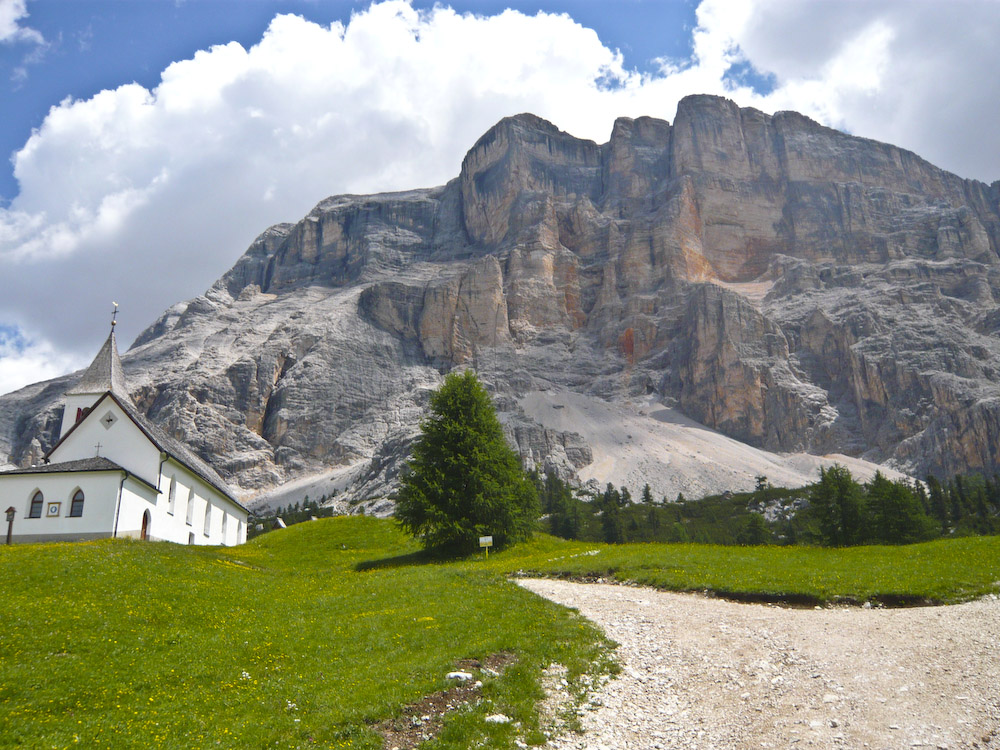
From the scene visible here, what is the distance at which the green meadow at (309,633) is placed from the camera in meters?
13.0

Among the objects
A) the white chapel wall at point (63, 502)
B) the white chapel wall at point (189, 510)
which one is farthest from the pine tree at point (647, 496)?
the white chapel wall at point (63, 502)

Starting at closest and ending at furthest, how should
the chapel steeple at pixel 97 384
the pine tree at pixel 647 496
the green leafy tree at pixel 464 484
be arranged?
1. the green leafy tree at pixel 464 484
2. the chapel steeple at pixel 97 384
3. the pine tree at pixel 647 496

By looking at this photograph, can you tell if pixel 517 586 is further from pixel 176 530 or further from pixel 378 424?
pixel 378 424

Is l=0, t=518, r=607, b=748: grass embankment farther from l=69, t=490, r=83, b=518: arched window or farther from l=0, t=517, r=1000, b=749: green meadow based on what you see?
l=69, t=490, r=83, b=518: arched window

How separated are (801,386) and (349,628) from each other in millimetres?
191834

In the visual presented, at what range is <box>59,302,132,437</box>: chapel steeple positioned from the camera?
2117 inches

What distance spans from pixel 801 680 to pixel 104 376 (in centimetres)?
5349

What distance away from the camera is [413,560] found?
37875 millimetres

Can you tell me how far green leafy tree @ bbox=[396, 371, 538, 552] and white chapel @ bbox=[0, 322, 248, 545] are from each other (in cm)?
1389

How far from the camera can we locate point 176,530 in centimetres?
4541

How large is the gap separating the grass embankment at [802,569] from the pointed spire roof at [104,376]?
35.2m

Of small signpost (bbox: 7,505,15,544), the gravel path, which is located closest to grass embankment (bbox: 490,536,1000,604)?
the gravel path

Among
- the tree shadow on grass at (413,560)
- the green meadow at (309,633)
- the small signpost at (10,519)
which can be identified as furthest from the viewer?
the tree shadow on grass at (413,560)

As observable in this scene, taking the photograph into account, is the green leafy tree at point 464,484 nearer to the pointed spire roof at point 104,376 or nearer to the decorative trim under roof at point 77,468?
the decorative trim under roof at point 77,468
